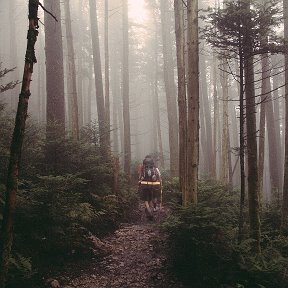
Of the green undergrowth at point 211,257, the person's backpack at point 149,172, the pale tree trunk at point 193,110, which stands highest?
the pale tree trunk at point 193,110

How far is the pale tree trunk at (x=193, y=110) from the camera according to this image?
7.35 m

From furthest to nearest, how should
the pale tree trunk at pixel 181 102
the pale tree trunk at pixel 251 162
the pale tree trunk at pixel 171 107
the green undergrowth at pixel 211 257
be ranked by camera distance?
the pale tree trunk at pixel 171 107 → the pale tree trunk at pixel 181 102 → the pale tree trunk at pixel 251 162 → the green undergrowth at pixel 211 257

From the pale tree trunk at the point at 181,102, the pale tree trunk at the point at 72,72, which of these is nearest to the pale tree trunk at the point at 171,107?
the pale tree trunk at the point at 72,72

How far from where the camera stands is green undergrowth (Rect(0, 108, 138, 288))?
5871 millimetres

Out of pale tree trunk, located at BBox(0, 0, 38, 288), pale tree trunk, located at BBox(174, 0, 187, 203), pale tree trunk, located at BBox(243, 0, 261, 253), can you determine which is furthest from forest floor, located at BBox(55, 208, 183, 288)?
pale tree trunk, located at BBox(0, 0, 38, 288)

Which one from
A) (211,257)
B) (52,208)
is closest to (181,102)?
(211,257)

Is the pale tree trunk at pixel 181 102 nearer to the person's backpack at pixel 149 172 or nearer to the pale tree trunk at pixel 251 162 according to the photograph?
the pale tree trunk at pixel 251 162

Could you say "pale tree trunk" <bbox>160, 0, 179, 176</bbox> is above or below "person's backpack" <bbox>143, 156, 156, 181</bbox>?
above

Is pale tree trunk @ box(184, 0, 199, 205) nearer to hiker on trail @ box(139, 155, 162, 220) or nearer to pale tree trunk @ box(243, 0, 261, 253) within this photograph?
pale tree trunk @ box(243, 0, 261, 253)

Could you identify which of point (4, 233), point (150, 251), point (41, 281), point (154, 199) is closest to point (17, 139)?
point (4, 233)

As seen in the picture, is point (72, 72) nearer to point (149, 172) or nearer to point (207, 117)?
point (149, 172)

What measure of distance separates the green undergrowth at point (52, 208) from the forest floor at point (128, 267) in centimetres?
42

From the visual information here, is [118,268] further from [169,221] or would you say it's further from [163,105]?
[163,105]

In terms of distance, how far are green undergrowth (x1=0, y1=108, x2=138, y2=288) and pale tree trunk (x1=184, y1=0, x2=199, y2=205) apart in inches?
95.0
